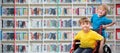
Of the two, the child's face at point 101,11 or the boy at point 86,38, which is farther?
the child's face at point 101,11

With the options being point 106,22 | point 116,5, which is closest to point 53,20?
point 116,5

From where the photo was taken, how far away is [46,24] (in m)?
7.74

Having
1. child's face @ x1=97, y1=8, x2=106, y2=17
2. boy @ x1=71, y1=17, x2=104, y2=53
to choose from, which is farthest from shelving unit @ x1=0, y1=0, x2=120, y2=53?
boy @ x1=71, y1=17, x2=104, y2=53

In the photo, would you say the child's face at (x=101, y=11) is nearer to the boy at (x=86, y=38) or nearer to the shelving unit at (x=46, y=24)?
the boy at (x=86, y=38)

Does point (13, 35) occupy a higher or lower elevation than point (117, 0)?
lower

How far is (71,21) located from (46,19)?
583 millimetres

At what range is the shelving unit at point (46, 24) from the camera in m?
7.68

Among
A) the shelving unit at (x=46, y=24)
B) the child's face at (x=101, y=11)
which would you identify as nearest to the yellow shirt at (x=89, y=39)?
the child's face at (x=101, y=11)

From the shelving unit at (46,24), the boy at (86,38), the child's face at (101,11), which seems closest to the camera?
the boy at (86,38)

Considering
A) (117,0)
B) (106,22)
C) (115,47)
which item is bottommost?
(115,47)

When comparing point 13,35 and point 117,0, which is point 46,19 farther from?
point 117,0

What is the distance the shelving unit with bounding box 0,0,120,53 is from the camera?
7676mm

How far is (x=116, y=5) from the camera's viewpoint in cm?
762

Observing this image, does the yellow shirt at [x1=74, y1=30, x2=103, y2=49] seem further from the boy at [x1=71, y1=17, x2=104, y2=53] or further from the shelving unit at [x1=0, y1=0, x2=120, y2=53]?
the shelving unit at [x1=0, y1=0, x2=120, y2=53]
